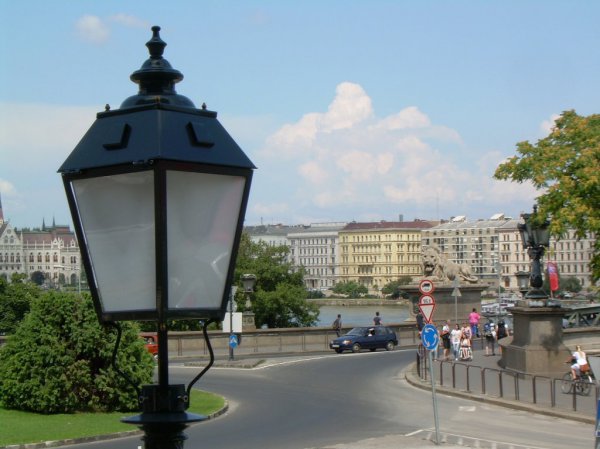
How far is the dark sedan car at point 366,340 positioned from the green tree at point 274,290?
32.1 meters

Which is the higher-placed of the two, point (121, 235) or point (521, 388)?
point (121, 235)

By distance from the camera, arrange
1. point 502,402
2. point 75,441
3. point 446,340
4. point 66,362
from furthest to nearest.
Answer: point 446,340, point 502,402, point 66,362, point 75,441

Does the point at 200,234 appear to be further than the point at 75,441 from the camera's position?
No

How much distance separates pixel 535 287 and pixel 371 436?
13406 mm

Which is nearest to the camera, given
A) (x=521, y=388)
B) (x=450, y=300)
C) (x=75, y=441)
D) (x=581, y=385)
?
(x=75, y=441)

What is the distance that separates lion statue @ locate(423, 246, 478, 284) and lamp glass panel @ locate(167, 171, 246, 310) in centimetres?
4761

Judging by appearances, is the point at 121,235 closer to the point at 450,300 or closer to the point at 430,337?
the point at 430,337

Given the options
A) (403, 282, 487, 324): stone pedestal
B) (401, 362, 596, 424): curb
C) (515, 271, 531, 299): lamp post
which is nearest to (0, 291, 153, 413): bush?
(401, 362, 596, 424): curb

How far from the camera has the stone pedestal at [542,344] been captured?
1211 inches

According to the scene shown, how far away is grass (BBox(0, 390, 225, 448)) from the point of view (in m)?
19.2

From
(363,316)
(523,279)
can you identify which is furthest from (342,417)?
(363,316)

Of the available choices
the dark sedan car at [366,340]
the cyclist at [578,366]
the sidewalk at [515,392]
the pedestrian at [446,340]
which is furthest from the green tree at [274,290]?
the cyclist at [578,366]

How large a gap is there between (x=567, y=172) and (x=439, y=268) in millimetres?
22385

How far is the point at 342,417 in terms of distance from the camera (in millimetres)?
23375
